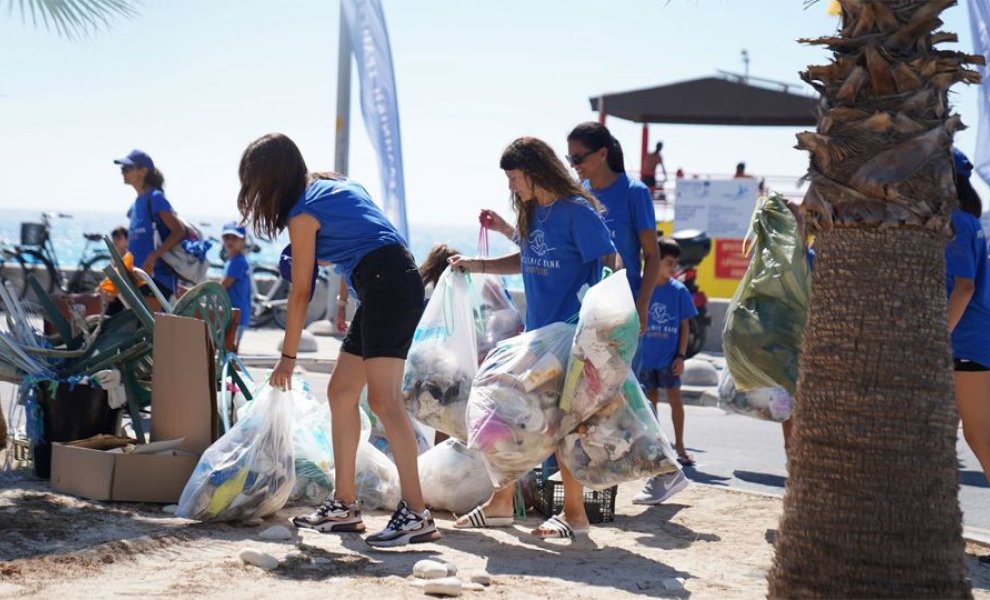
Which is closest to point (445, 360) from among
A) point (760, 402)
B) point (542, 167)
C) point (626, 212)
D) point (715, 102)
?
point (542, 167)

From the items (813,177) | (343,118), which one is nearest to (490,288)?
(813,177)

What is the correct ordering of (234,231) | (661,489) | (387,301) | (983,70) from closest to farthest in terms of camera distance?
(387,301), (661,489), (983,70), (234,231)

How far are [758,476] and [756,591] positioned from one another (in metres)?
3.72

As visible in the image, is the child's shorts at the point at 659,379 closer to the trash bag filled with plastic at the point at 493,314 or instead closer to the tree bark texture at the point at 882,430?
the trash bag filled with plastic at the point at 493,314

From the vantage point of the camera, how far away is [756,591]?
4.78 m

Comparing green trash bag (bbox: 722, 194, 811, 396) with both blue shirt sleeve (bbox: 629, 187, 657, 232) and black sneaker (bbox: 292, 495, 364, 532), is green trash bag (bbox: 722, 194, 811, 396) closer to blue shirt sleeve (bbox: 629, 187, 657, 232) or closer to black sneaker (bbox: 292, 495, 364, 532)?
blue shirt sleeve (bbox: 629, 187, 657, 232)

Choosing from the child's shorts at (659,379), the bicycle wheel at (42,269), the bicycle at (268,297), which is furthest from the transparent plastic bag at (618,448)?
the bicycle wheel at (42,269)

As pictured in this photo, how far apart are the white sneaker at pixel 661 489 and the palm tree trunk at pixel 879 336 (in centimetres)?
301

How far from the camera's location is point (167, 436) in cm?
622

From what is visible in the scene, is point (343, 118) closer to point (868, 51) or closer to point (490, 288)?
point (490, 288)

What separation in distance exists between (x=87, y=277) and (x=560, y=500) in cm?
1533

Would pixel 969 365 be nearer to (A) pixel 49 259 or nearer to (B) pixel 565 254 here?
(B) pixel 565 254

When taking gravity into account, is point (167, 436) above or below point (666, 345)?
below

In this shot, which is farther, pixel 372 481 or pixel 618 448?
pixel 372 481
